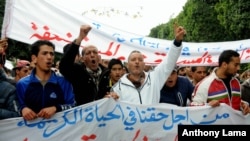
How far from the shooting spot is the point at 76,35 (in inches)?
244

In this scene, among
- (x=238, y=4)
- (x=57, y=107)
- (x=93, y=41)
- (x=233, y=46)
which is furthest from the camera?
(x=238, y=4)

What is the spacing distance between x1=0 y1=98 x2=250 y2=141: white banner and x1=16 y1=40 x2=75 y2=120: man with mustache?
0.21m

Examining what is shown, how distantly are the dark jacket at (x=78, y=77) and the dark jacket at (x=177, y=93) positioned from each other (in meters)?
0.75

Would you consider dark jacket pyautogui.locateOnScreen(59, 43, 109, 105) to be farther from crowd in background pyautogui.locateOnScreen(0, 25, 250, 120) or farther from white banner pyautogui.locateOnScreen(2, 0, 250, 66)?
white banner pyautogui.locateOnScreen(2, 0, 250, 66)

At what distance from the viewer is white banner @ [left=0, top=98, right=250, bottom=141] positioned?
184 inches

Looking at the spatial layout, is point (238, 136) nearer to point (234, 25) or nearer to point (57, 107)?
point (57, 107)

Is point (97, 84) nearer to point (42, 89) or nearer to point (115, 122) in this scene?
point (115, 122)

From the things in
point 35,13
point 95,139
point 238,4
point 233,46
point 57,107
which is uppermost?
point 238,4

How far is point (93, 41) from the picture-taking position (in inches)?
252

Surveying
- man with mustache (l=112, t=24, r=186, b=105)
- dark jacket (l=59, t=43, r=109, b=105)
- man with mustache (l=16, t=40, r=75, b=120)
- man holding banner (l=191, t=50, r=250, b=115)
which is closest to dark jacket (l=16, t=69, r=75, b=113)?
man with mustache (l=16, t=40, r=75, b=120)

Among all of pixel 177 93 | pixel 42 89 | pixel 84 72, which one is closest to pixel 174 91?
pixel 177 93

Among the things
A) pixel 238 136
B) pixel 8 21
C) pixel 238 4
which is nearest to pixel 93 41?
pixel 8 21

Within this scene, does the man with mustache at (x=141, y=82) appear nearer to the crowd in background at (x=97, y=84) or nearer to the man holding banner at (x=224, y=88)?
the crowd in background at (x=97, y=84)

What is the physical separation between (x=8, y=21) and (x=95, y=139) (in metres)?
1.95
